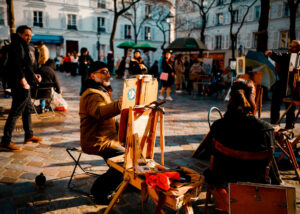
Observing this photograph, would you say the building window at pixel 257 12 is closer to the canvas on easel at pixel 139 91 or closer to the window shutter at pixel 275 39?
the window shutter at pixel 275 39

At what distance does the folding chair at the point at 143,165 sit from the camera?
2131 mm

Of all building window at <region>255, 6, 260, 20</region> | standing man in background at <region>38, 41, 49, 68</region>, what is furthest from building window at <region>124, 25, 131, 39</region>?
standing man in background at <region>38, 41, 49, 68</region>

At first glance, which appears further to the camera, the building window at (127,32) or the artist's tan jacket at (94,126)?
the building window at (127,32)

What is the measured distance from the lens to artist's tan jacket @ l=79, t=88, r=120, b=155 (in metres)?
2.70

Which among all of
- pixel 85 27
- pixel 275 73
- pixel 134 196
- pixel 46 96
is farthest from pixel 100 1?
pixel 134 196

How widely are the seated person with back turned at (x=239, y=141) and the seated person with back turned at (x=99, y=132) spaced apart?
3.53ft

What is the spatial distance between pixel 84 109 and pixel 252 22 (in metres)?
29.4

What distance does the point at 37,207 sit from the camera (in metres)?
2.71

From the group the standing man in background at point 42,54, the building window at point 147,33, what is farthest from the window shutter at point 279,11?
the standing man in background at point 42,54

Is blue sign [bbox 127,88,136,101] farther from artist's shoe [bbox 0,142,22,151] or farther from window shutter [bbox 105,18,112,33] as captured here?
window shutter [bbox 105,18,112,33]

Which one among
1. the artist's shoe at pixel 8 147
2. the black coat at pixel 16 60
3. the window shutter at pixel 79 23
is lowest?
the artist's shoe at pixel 8 147

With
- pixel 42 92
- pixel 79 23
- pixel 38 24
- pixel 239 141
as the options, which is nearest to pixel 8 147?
pixel 42 92

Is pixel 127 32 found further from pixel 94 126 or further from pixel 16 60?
pixel 94 126

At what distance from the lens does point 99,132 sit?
2.81m
